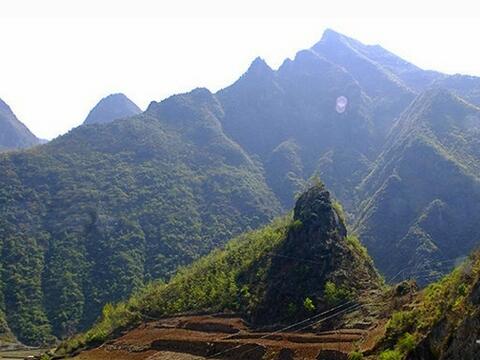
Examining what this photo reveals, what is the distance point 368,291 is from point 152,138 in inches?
5299

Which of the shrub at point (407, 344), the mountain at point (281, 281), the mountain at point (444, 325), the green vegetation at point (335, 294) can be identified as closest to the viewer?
the mountain at point (444, 325)

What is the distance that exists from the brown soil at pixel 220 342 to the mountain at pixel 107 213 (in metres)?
53.8

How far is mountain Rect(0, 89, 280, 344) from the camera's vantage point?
→ 12269cm

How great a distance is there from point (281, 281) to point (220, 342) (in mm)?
13042

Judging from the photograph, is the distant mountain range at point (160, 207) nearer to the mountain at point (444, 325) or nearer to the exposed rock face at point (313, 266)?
the exposed rock face at point (313, 266)

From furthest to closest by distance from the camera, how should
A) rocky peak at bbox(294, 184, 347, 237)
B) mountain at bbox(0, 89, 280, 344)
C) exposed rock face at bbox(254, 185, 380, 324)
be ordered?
mountain at bbox(0, 89, 280, 344), rocky peak at bbox(294, 184, 347, 237), exposed rock face at bbox(254, 185, 380, 324)

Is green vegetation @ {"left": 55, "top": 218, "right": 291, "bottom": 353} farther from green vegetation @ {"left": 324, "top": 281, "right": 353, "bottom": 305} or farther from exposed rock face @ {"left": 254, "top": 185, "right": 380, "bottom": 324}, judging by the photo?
green vegetation @ {"left": 324, "top": 281, "right": 353, "bottom": 305}

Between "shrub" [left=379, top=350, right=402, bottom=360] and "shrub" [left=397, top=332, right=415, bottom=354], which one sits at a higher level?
"shrub" [left=397, top=332, right=415, bottom=354]

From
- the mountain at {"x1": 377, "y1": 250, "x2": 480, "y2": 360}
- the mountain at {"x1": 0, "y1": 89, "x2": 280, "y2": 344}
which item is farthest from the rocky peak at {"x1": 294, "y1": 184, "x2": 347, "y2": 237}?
the mountain at {"x1": 0, "y1": 89, "x2": 280, "y2": 344}

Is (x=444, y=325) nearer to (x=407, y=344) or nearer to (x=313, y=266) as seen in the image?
(x=407, y=344)

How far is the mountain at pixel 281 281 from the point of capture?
58.5m

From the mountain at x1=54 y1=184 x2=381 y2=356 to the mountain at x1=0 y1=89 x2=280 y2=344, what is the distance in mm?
44628

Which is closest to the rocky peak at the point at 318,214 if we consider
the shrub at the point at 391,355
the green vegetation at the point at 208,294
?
the green vegetation at the point at 208,294

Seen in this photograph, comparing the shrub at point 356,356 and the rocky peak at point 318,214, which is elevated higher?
the rocky peak at point 318,214
